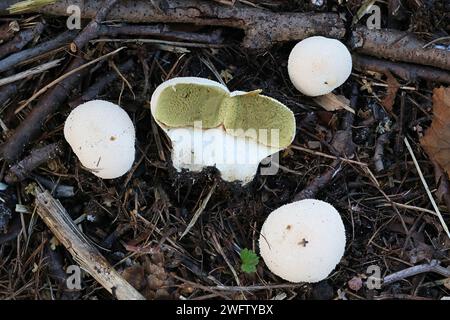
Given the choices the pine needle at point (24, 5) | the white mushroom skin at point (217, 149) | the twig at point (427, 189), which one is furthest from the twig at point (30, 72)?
the twig at point (427, 189)

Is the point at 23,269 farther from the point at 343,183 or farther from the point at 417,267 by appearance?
the point at 417,267

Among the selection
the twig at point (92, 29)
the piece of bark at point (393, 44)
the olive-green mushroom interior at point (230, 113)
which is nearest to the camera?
the olive-green mushroom interior at point (230, 113)

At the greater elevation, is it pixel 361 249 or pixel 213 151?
pixel 213 151

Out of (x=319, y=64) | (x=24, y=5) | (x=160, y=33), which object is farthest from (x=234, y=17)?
(x=24, y=5)

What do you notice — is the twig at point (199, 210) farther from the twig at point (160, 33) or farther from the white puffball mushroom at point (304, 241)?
the twig at point (160, 33)

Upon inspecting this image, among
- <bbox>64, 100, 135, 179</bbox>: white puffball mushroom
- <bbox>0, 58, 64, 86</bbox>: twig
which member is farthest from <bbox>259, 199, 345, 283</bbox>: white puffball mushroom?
<bbox>0, 58, 64, 86</bbox>: twig

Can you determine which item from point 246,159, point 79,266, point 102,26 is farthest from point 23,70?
point 246,159

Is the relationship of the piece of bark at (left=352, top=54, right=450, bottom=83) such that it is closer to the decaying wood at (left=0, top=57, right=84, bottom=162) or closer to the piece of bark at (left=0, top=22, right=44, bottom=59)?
the decaying wood at (left=0, top=57, right=84, bottom=162)
